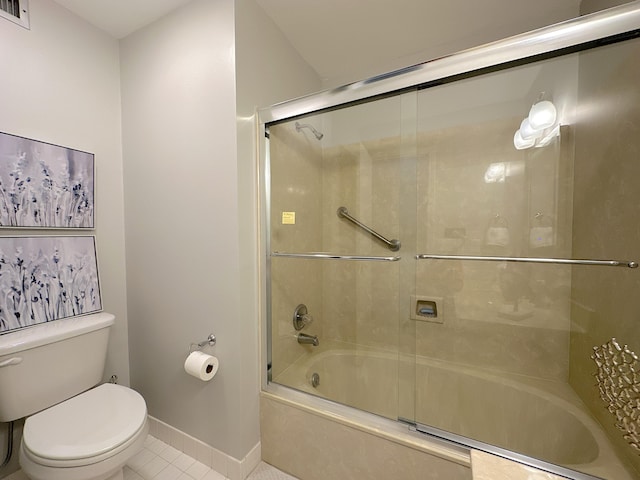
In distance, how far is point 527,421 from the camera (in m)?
1.35

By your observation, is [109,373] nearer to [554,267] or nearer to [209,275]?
[209,275]

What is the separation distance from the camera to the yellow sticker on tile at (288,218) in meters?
1.58

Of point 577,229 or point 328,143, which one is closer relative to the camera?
point 577,229

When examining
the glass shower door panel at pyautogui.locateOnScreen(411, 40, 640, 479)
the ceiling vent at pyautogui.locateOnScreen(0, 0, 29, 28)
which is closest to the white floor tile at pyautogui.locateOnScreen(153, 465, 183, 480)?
the glass shower door panel at pyautogui.locateOnScreen(411, 40, 640, 479)

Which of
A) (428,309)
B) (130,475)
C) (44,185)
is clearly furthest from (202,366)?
(428,309)

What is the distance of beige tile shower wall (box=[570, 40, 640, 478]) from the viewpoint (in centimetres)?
99

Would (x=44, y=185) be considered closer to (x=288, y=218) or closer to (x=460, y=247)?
(x=288, y=218)

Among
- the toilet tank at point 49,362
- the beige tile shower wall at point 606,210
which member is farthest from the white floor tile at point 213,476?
the beige tile shower wall at point 606,210

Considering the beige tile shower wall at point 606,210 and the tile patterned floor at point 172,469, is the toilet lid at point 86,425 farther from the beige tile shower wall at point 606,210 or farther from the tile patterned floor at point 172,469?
the beige tile shower wall at point 606,210

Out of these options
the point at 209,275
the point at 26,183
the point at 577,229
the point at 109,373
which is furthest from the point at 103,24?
the point at 577,229

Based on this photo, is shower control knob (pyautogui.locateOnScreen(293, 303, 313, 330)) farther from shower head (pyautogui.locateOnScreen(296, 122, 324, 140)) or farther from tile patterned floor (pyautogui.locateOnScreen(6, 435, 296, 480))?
shower head (pyautogui.locateOnScreen(296, 122, 324, 140))

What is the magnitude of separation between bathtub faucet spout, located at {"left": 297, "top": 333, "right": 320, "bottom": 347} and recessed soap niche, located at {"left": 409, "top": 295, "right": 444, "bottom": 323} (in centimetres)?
71

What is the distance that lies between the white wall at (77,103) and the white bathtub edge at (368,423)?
1.15 m

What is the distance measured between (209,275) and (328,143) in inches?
45.9
